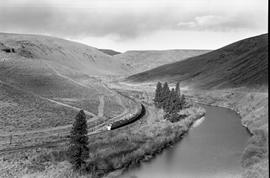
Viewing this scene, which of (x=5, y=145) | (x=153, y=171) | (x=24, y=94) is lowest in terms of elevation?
(x=153, y=171)

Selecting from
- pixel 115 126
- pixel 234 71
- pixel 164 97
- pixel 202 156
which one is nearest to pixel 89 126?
pixel 115 126

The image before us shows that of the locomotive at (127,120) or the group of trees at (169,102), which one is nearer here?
the locomotive at (127,120)

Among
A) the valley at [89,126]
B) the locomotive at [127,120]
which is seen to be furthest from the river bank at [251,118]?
the locomotive at [127,120]

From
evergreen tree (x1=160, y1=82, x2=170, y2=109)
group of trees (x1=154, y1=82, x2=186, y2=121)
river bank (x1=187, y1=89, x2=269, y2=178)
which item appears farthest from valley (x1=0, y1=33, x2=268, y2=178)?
evergreen tree (x1=160, y1=82, x2=170, y2=109)

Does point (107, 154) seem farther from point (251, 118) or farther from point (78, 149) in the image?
point (251, 118)

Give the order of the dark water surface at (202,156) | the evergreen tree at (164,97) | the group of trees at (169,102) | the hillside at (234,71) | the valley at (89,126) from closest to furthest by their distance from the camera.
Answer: the valley at (89,126) < the dark water surface at (202,156) < the group of trees at (169,102) < the evergreen tree at (164,97) < the hillside at (234,71)

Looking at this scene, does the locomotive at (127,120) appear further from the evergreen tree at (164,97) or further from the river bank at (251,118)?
the river bank at (251,118)

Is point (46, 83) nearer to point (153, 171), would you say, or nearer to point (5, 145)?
point (5, 145)

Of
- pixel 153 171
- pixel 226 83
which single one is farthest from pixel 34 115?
pixel 226 83
